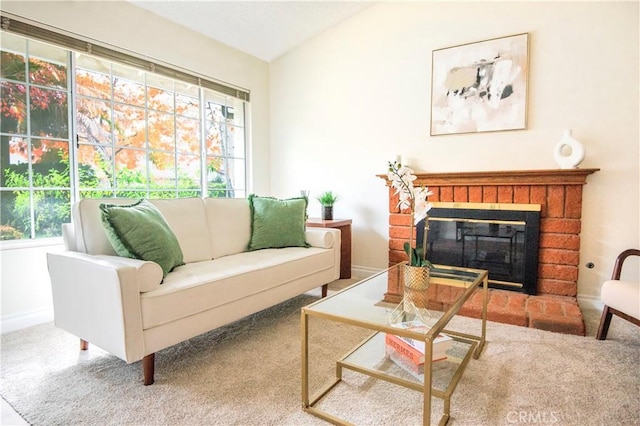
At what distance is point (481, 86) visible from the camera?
10.3 ft

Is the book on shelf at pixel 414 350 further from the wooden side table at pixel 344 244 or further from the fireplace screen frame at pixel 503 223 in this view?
the wooden side table at pixel 344 244

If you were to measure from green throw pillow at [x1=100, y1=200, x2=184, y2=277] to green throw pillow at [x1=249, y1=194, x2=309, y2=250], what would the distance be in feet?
2.77

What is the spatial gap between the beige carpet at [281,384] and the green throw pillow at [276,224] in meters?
0.79

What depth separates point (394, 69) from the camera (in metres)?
3.54

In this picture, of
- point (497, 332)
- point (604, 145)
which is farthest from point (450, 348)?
point (604, 145)

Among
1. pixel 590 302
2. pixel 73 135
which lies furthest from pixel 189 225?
pixel 590 302

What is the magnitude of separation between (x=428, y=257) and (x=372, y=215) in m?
0.73

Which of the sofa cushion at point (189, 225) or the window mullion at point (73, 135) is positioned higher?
the window mullion at point (73, 135)

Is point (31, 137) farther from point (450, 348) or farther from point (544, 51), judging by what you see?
point (544, 51)

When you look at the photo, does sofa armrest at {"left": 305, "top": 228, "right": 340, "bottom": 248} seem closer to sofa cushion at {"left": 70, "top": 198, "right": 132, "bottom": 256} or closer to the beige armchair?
sofa cushion at {"left": 70, "top": 198, "right": 132, "bottom": 256}

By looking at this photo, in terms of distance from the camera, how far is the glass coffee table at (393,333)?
4.27 ft

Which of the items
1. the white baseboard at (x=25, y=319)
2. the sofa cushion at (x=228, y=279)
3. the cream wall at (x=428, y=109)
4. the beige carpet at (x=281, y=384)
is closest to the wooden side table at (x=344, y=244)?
the cream wall at (x=428, y=109)

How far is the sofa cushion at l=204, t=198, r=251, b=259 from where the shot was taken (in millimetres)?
2617

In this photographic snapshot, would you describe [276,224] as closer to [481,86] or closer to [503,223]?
[503,223]
